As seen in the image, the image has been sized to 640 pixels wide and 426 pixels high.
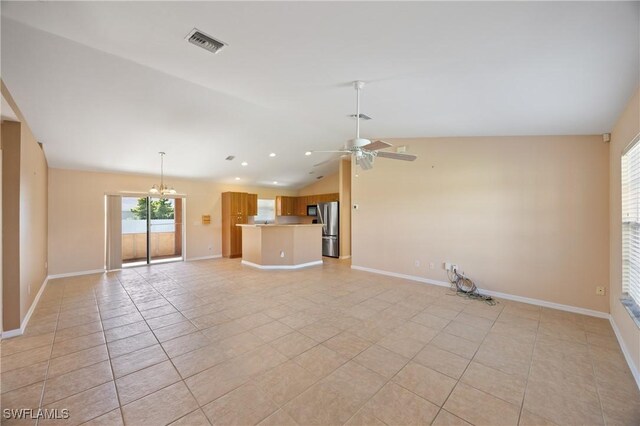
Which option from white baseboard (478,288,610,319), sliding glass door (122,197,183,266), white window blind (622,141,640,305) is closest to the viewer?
white window blind (622,141,640,305)

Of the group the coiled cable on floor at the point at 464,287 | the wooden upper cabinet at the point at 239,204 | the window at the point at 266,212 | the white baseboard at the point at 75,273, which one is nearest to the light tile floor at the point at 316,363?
the coiled cable on floor at the point at 464,287

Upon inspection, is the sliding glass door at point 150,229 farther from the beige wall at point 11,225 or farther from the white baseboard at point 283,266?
the beige wall at point 11,225

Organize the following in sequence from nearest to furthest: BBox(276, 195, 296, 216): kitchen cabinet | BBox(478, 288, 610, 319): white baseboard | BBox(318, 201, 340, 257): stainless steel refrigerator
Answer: BBox(478, 288, 610, 319): white baseboard < BBox(318, 201, 340, 257): stainless steel refrigerator < BBox(276, 195, 296, 216): kitchen cabinet

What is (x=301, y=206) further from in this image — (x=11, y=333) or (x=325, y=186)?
(x=11, y=333)

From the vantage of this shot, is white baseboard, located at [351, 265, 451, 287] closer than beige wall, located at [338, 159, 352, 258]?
Yes

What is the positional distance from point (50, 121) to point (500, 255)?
7733 millimetres

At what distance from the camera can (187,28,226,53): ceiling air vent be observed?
2.14 m

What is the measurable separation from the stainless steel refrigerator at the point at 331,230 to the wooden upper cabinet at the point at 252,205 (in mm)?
2527

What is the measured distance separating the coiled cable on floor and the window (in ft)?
22.8

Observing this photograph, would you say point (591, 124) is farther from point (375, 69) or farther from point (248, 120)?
point (248, 120)

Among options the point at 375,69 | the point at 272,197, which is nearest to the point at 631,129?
the point at 375,69

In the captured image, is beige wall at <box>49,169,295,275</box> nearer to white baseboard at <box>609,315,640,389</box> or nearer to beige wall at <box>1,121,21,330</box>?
beige wall at <box>1,121,21,330</box>

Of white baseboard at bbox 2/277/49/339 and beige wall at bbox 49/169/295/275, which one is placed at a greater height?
beige wall at bbox 49/169/295/275

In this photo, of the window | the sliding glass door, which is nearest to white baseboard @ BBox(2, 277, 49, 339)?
the sliding glass door
